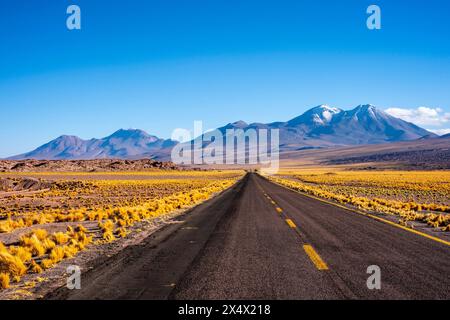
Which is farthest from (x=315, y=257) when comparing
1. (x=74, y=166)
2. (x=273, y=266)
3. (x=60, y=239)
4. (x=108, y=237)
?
(x=74, y=166)

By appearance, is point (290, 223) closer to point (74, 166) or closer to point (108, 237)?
point (108, 237)

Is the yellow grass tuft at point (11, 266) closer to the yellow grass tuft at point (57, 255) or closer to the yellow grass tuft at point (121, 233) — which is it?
the yellow grass tuft at point (57, 255)

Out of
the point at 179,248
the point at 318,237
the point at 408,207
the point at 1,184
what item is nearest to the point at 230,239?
the point at 179,248

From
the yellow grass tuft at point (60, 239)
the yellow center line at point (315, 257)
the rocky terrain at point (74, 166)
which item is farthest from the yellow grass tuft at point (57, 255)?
the rocky terrain at point (74, 166)

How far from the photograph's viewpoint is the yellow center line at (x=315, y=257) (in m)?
7.19

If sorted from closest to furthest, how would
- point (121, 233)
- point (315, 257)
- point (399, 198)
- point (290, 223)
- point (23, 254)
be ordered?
1. point (315, 257)
2. point (23, 254)
3. point (121, 233)
4. point (290, 223)
5. point (399, 198)

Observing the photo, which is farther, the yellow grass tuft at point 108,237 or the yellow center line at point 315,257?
the yellow grass tuft at point 108,237

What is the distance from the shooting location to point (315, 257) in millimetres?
8000

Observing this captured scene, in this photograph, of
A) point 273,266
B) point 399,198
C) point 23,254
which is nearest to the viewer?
point 273,266

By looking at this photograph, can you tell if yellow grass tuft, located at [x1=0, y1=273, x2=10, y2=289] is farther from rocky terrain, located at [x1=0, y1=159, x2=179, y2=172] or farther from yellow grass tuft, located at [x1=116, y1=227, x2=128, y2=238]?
rocky terrain, located at [x1=0, y1=159, x2=179, y2=172]

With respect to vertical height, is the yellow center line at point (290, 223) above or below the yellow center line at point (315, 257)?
below

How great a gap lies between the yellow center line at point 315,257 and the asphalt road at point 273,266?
0.07 ft

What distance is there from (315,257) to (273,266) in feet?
4.06

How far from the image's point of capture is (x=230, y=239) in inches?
410
